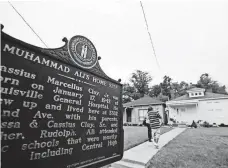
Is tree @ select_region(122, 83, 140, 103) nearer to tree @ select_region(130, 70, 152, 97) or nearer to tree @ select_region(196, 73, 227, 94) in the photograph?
tree @ select_region(130, 70, 152, 97)

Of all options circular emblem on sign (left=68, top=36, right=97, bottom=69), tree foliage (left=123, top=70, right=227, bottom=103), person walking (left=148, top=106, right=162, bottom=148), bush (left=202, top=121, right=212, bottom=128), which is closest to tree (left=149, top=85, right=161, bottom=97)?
tree foliage (left=123, top=70, right=227, bottom=103)

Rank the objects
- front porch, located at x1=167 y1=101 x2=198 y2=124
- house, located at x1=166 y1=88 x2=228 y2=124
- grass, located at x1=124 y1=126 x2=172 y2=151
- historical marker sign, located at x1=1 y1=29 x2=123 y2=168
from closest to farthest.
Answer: historical marker sign, located at x1=1 y1=29 x2=123 y2=168, grass, located at x1=124 y1=126 x2=172 y2=151, house, located at x1=166 y1=88 x2=228 y2=124, front porch, located at x1=167 y1=101 x2=198 y2=124

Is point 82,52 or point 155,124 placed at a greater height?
point 82,52

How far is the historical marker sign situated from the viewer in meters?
1.22

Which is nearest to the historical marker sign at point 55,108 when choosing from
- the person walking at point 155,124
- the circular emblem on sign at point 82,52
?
the circular emblem on sign at point 82,52

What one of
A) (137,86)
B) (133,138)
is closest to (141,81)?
(137,86)

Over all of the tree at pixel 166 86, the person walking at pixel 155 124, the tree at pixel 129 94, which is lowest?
the person walking at pixel 155 124

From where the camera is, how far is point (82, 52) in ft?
6.64

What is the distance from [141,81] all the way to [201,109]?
28.6m

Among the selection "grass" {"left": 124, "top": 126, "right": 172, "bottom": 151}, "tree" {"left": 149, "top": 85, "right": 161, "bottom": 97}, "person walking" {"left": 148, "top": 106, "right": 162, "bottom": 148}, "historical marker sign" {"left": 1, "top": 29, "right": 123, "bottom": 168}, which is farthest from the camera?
"tree" {"left": 149, "top": 85, "right": 161, "bottom": 97}

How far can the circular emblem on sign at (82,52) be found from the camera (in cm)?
191

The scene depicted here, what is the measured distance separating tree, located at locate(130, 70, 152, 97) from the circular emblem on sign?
4516 centimetres

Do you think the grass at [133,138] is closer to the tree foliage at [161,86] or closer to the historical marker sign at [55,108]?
the historical marker sign at [55,108]

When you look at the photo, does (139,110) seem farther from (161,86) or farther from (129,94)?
(161,86)
